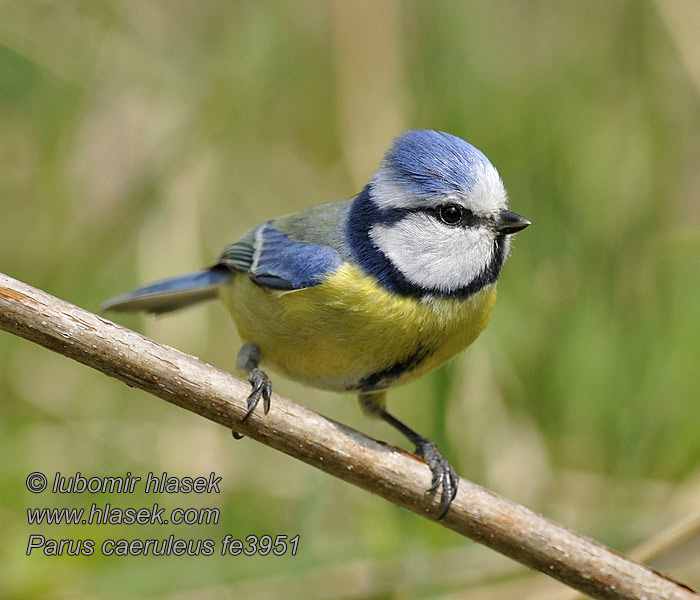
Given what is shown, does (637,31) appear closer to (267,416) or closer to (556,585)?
(556,585)

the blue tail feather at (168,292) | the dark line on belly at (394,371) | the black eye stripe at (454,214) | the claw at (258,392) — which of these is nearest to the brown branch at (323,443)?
the claw at (258,392)

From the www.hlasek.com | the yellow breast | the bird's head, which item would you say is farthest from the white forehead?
the www.hlasek.com

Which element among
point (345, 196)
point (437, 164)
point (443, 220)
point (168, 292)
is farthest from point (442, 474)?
point (345, 196)

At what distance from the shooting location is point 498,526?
1.69m

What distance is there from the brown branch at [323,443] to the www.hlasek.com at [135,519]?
0.68 metres

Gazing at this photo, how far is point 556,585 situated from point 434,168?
3.94 feet

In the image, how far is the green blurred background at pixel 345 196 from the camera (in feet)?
7.88

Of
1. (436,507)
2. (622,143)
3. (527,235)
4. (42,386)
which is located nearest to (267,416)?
(436,507)

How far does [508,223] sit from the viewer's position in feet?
6.37

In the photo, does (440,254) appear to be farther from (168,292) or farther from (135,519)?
(135,519)

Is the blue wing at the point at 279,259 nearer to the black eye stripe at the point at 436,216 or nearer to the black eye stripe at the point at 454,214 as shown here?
the black eye stripe at the point at 436,216

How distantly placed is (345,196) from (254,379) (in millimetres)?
1585

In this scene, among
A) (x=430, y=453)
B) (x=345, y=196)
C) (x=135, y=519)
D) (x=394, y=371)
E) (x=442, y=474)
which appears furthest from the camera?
(x=345, y=196)

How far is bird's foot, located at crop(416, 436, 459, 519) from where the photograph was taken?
1793 millimetres
